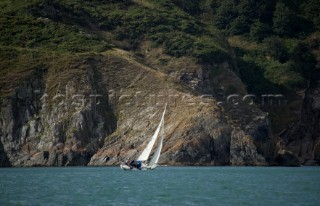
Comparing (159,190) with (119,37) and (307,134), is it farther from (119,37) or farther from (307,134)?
(119,37)

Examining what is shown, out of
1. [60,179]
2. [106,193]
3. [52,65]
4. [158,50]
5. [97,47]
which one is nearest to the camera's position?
[106,193]

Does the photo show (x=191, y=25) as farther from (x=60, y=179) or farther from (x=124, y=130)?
(x=60, y=179)

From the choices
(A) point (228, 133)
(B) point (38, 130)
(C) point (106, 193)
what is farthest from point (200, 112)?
(C) point (106, 193)

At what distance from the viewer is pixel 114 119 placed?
15000cm

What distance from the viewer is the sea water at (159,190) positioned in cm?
6938

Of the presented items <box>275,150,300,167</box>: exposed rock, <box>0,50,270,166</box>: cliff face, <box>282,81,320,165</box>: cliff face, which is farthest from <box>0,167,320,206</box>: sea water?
<box>282,81,320,165</box>: cliff face

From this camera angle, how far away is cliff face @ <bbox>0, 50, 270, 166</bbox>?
138750 mm

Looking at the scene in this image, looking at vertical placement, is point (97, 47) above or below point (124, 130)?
above

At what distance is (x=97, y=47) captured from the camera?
554 feet

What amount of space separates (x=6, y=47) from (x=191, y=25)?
46.9m

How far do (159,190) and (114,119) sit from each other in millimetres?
69475

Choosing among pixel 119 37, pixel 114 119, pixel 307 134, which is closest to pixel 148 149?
pixel 114 119

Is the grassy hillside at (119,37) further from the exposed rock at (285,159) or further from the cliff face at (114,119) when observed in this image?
the exposed rock at (285,159)

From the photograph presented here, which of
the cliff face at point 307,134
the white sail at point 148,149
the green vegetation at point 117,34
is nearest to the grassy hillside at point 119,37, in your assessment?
the green vegetation at point 117,34
